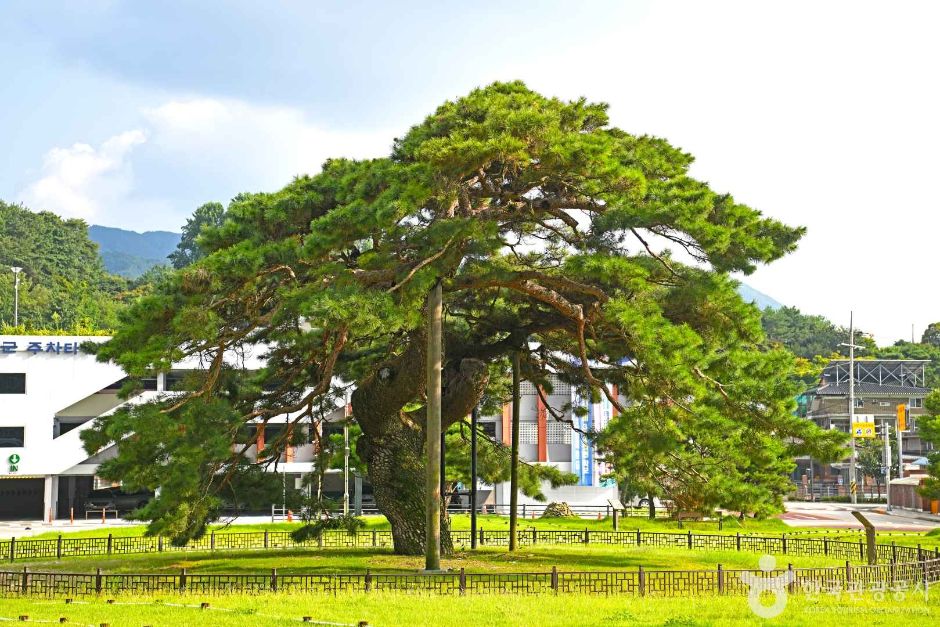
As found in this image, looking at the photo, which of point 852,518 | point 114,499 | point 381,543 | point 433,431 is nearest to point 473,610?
point 433,431

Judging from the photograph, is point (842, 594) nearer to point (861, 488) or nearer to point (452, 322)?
point (452, 322)

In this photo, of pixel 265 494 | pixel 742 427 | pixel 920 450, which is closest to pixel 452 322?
pixel 265 494

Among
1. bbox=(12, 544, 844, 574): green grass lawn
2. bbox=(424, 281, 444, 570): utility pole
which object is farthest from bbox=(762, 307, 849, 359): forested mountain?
bbox=(424, 281, 444, 570): utility pole

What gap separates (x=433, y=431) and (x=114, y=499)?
126 feet

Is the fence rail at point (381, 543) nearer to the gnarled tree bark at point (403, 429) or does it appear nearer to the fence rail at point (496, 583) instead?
the gnarled tree bark at point (403, 429)

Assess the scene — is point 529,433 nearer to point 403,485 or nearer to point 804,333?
point 403,485

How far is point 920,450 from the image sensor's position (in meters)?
86.3

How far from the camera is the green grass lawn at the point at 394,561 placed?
20.1 metres

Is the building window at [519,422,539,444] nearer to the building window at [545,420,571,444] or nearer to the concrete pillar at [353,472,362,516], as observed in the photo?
the building window at [545,420,571,444]

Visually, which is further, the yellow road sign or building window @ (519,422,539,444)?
the yellow road sign

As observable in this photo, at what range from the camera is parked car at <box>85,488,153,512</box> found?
50375 mm

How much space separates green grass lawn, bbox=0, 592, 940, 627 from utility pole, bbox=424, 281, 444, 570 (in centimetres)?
282

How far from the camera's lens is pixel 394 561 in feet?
68.5

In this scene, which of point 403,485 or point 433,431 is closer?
point 433,431
